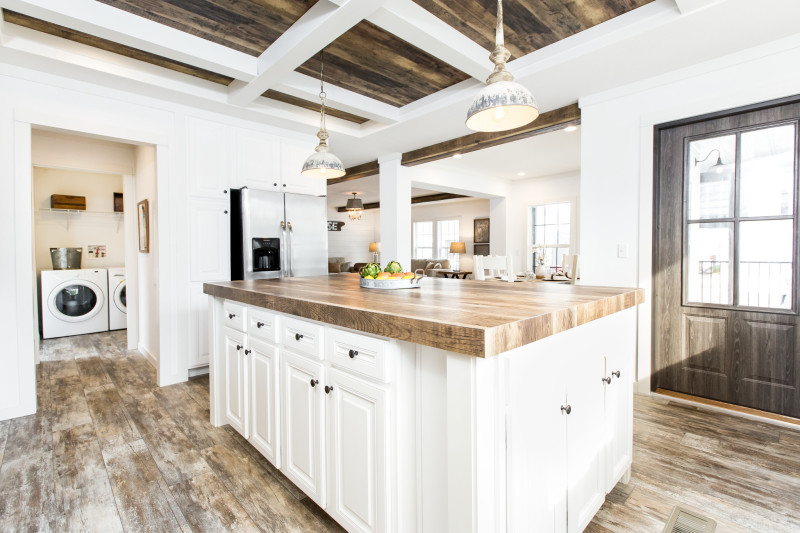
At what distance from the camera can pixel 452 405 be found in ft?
3.29

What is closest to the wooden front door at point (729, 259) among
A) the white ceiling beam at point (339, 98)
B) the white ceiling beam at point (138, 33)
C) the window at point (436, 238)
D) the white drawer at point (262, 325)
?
the white ceiling beam at point (339, 98)

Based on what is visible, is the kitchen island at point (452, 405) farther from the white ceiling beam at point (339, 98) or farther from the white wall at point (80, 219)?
the white wall at point (80, 219)

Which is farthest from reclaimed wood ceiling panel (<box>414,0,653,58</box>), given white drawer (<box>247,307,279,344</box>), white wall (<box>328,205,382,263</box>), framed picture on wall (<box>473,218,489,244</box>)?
white wall (<box>328,205,382,263</box>)

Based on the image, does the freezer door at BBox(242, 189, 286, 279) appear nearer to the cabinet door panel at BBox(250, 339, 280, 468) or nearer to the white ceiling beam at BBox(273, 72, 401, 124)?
the white ceiling beam at BBox(273, 72, 401, 124)

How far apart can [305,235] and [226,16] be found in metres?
2.02

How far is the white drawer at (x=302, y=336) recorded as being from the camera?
146 cm

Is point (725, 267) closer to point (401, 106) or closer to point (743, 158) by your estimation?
point (743, 158)

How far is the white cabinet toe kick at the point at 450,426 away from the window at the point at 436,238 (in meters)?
8.30

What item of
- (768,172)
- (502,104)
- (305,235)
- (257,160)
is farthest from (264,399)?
(768,172)

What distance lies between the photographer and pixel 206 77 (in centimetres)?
319

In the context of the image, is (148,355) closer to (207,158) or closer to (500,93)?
(207,158)

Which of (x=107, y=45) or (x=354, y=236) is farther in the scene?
(x=354, y=236)

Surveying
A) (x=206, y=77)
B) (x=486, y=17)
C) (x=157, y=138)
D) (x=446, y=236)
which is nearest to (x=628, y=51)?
(x=486, y=17)

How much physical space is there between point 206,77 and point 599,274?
365 cm
